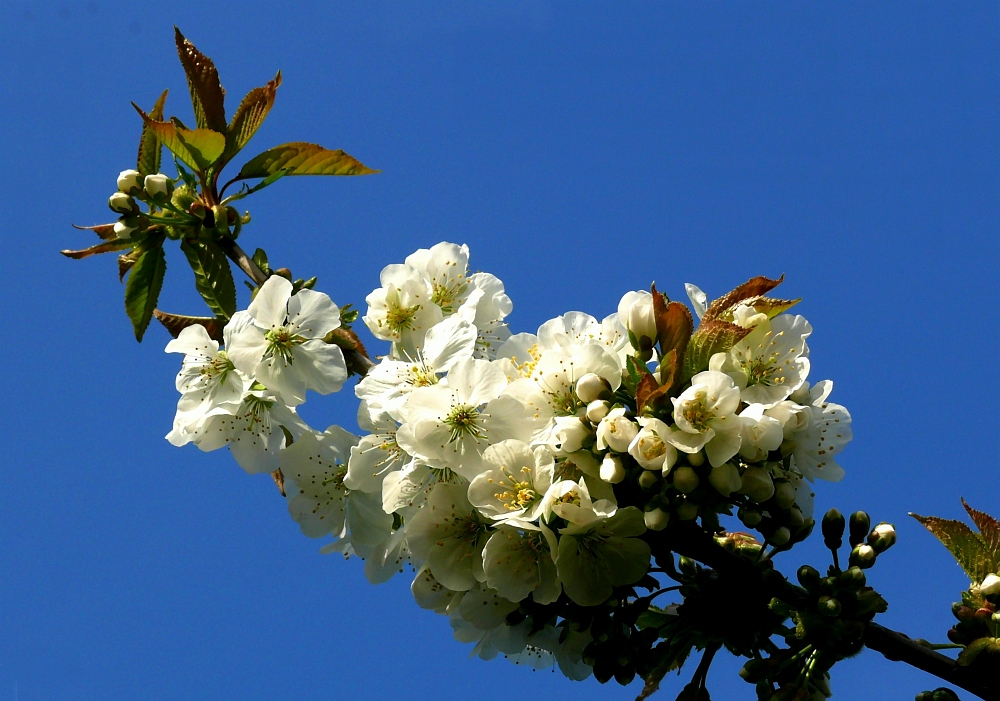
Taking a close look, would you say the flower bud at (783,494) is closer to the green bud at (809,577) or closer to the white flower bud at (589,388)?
the green bud at (809,577)

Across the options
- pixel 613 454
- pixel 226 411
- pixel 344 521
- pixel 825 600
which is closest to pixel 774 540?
pixel 825 600

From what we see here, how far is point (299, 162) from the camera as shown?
2729 mm

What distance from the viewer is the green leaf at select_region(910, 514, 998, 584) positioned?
2102 mm

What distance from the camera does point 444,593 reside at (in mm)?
2207

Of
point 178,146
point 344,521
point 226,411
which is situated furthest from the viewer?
point 178,146

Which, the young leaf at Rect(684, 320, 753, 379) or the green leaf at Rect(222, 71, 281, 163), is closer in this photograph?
the young leaf at Rect(684, 320, 753, 379)

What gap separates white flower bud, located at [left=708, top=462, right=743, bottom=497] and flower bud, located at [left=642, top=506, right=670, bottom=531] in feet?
0.40

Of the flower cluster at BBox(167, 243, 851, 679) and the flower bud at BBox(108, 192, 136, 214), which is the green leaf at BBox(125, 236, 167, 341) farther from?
the flower cluster at BBox(167, 243, 851, 679)

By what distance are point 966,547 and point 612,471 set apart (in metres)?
0.98

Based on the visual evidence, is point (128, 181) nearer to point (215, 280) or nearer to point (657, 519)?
point (215, 280)

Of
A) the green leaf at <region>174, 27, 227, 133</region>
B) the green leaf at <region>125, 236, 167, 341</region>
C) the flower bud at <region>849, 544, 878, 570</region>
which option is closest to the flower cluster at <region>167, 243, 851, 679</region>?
the flower bud at <region>849, 544, 878, 570</region>

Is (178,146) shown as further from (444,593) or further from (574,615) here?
(574,615)

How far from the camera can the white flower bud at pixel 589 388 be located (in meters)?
1.93

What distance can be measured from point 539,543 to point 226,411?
862 mm
